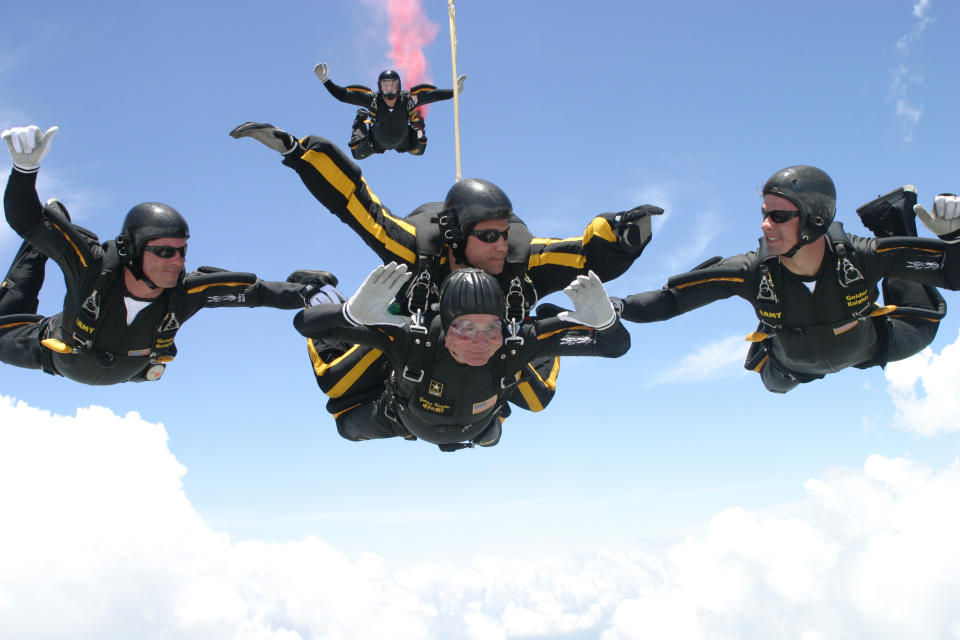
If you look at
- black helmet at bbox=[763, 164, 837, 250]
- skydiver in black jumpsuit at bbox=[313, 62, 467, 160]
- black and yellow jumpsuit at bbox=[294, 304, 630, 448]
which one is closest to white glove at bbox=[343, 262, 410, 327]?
black and yellow jumpsuit at bbox=[294, 304, 630, 448]

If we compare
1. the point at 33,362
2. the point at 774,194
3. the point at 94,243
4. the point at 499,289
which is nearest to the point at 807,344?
the point at 774,194

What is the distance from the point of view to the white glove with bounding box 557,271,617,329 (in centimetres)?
668

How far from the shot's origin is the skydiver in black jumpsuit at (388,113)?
12.7 meters

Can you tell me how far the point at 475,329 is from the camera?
6.69 metres

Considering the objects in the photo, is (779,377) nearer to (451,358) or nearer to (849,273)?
(849,273)

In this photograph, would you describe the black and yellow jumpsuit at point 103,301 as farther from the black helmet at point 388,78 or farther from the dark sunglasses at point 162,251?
the black helmet at point 388,78

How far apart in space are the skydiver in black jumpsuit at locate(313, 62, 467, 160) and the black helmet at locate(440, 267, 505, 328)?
6.69m

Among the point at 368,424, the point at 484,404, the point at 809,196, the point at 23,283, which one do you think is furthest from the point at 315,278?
the point at 809,196

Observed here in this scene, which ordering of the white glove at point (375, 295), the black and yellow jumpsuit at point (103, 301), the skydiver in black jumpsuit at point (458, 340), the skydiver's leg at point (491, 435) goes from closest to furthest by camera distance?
the white glove at point (375, 295)
the skydiver in black jumpsuit at point (458, 340)
the black and yellow jumpsuit at point (103, 301)
the skydiver's leg at point (491, 435)

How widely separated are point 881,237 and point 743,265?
133 centimetres

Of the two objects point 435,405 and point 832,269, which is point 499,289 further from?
point 832,269

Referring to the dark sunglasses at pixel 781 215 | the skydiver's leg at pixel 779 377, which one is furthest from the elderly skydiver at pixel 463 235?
the skydiver's leg at pixel 779 377

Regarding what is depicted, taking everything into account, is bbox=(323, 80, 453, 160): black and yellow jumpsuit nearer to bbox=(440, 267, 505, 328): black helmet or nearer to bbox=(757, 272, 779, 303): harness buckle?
bbox=(440, 267, 505, 328): black helmet

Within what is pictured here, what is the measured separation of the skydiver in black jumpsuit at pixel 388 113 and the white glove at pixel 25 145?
18.4ft
